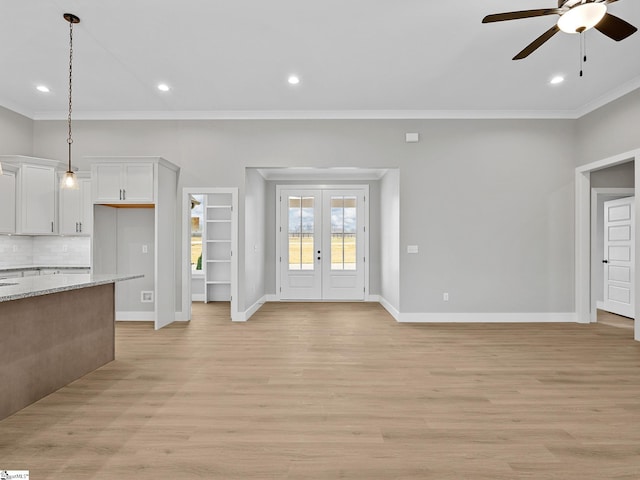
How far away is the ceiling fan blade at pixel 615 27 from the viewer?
2545 millimetres

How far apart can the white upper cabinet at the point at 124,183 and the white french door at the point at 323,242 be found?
10.0 feet

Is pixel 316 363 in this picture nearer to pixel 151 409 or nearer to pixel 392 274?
pixel 151 409

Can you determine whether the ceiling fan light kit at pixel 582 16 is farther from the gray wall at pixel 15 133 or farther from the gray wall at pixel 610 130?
the gray wall at pixel 15 133

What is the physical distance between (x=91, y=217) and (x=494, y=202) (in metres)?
5.89

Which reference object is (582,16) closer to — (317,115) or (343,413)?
(343,413)

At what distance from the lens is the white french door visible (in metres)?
7.84

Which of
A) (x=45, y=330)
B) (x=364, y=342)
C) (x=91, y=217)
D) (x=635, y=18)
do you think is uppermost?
(x=635, y=18)

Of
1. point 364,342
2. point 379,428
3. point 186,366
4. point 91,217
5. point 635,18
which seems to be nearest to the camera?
point 379,428

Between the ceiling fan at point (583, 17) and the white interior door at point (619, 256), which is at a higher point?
the ceiling fan at point (583, 17)

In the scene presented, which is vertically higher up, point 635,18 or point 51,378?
point 635,18

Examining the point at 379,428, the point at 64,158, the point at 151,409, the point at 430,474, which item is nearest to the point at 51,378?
the point at 151,409

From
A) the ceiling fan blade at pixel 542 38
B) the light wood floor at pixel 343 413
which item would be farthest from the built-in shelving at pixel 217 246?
the ceiling fan blade at pixel 542 38

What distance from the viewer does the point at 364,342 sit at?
4.58m

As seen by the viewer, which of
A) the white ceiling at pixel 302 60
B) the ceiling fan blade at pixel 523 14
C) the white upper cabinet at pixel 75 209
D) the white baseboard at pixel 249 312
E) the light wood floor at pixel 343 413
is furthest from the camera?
the white baseboard at pixel 249 312
